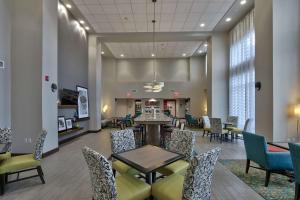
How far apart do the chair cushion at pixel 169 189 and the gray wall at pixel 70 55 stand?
18.3ft

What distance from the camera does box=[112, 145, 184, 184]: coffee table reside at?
2.04 meters

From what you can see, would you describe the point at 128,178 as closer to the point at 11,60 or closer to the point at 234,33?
Result: the point at 11,60

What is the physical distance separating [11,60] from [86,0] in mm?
3047

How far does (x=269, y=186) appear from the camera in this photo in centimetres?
319

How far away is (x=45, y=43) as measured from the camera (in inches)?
198

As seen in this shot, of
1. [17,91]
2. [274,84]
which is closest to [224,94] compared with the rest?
[274,84]

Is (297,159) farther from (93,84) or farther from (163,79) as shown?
(163,79)

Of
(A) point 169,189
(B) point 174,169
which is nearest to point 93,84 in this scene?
(B) point 174,169

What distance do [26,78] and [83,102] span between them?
3.65m

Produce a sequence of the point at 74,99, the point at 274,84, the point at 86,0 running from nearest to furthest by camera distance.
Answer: the point at 274,84 → the point at 86,0 → the point at 74,99

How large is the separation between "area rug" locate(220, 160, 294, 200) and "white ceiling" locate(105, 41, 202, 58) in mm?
8233

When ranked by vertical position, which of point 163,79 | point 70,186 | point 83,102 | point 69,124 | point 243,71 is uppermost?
point 163,79

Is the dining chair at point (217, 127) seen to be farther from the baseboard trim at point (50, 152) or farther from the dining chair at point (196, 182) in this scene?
the baseboard trim at point (50, 152)

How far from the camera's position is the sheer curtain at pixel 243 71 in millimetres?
6895
